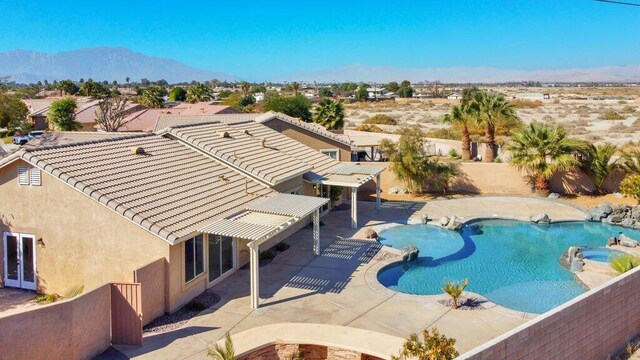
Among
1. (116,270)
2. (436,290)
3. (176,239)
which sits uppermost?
(176,239)

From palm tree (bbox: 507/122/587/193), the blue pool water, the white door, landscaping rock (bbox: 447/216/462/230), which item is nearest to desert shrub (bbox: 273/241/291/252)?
the blue pool water

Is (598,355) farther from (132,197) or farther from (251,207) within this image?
(132,197)

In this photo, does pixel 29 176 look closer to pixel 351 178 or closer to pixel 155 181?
pixel 155 181

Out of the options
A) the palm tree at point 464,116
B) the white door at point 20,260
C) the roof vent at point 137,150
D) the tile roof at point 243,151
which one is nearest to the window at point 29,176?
the white door at point 20,260

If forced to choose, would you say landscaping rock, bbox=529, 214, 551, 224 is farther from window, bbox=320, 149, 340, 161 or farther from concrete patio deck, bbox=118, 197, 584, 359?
window, bbox=320, 149, 340, 161

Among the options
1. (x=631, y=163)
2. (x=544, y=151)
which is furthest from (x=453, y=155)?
(x=631, y=163)

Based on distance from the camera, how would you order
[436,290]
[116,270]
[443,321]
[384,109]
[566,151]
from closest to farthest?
1. [443,321]
2. [116,270]
3. [436,290]
4. [566,151]
5. [384,109]

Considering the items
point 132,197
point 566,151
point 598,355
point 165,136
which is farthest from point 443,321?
point 566,151
